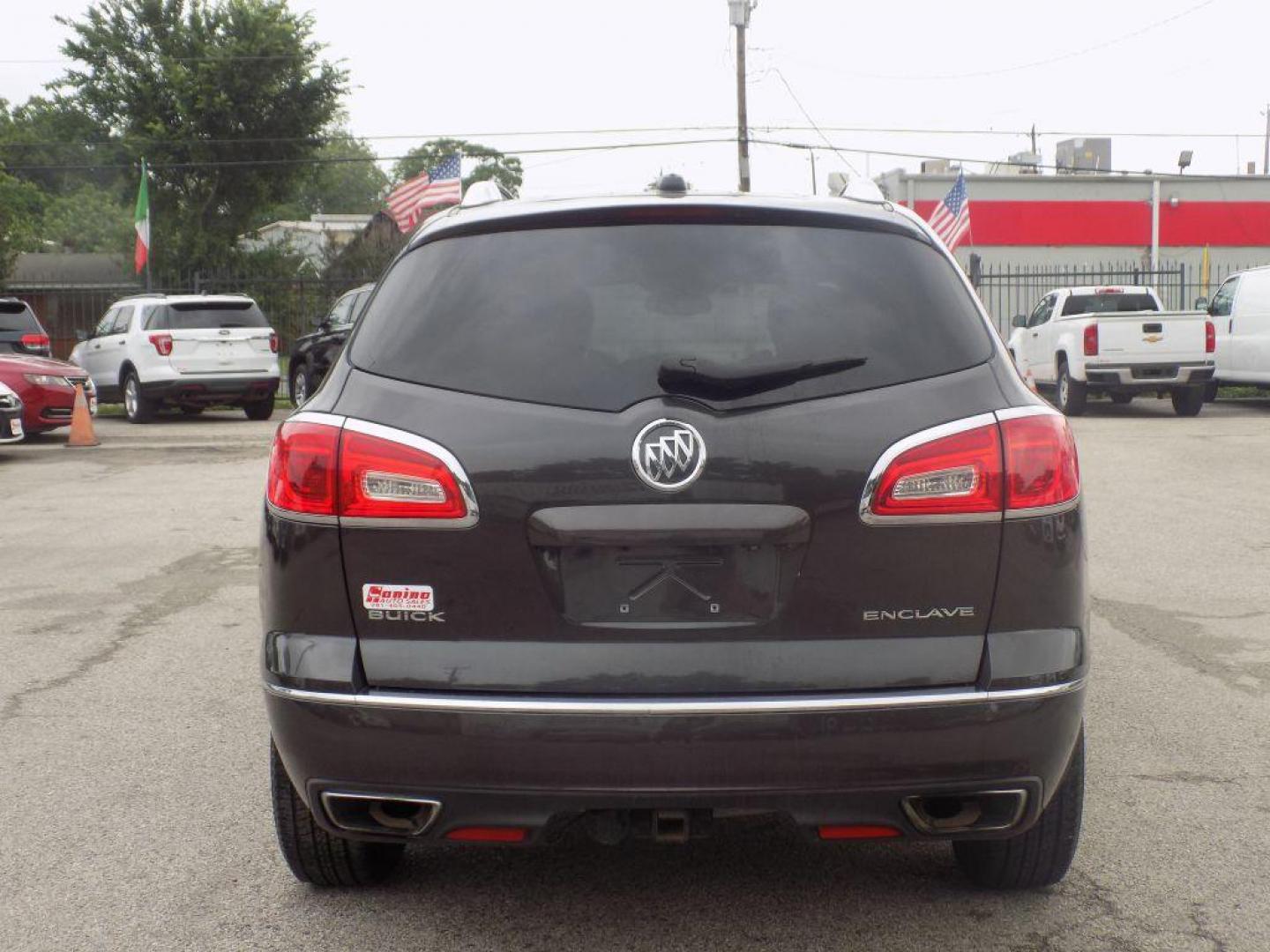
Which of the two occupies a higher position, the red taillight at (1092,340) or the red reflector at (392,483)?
the red reflector at (392,483)

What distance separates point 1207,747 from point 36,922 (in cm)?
363

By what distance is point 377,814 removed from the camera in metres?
3.18

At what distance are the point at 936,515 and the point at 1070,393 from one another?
60.7 feet

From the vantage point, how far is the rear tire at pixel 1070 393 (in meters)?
20.6

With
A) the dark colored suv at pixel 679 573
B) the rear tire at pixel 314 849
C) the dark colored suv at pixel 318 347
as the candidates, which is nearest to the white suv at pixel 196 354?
the dark colored suv at pixel 318 347

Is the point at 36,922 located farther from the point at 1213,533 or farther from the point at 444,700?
the point at 1213,533

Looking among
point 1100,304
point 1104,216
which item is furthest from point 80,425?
point 1104,216

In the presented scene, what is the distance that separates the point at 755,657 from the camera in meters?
2.97

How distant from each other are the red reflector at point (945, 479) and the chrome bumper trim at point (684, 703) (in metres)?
0.37

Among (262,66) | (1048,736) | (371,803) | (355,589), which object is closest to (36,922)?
(371,803)

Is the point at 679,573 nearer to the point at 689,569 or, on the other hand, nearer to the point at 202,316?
the point at 689,569

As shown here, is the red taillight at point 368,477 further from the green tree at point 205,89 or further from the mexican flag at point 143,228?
the green tree at point 205,89

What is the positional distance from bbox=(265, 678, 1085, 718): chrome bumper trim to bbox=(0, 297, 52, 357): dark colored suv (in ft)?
63.2

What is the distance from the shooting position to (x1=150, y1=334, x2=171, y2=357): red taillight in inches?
798
